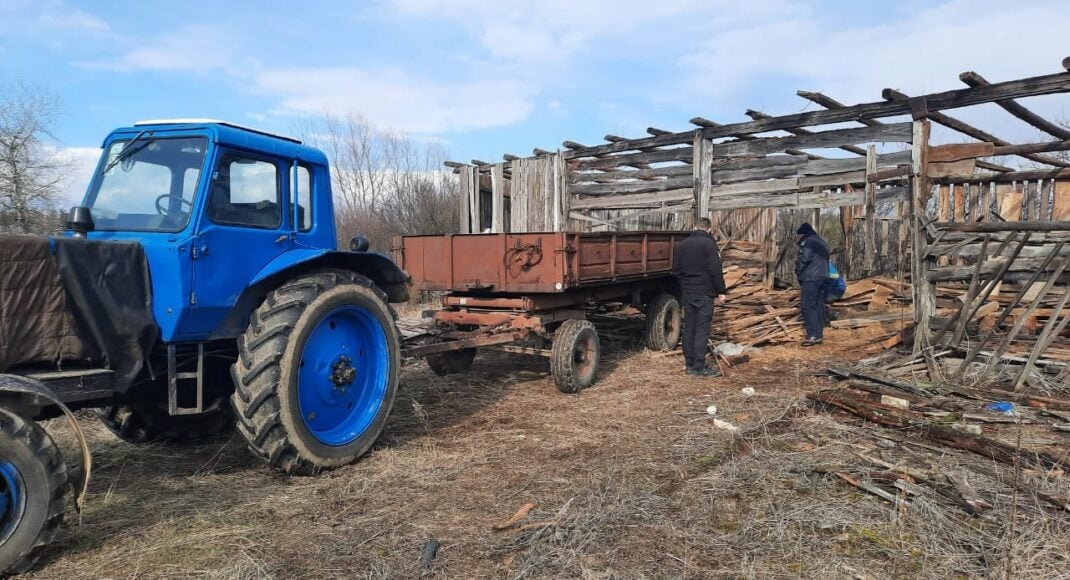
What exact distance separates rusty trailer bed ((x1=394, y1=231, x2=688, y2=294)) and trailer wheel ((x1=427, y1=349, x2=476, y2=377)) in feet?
2.91

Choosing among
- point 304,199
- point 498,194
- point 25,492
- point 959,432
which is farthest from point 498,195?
point 25,492

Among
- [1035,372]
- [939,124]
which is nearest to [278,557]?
[1035,372]

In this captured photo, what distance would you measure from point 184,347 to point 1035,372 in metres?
7.87

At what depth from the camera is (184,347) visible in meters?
4.55

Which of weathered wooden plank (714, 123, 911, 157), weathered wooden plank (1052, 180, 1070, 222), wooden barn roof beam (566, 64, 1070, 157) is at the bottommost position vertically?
weathered wooden plank (1052, 180, 1070, 222)

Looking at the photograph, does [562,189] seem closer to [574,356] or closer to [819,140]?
[819,140]

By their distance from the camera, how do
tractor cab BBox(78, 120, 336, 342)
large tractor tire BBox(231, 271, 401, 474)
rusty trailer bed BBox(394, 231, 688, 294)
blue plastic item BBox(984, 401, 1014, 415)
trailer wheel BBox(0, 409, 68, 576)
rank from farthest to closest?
rusty trailer bed BBox(394, 231, 688, 294) < blue plastic item BBox(984, 401, 1014, 415) < large tractor tire BBox(231, 271, 401, 474) < tractor cab BBox(78, 120, 336, 342) < trailer wheel BBox(0, 409, 68, 576)

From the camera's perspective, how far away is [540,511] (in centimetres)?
408

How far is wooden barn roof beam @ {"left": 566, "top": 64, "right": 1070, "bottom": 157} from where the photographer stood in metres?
8.47

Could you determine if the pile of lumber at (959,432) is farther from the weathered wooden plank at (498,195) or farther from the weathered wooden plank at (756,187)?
the weathered wooden plank at (498,195)

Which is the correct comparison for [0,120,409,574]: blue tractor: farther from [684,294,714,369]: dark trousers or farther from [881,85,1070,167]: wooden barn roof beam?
[881,85,1070,167]: wooden barn roof beam

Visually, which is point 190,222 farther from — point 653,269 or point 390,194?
point 390,194

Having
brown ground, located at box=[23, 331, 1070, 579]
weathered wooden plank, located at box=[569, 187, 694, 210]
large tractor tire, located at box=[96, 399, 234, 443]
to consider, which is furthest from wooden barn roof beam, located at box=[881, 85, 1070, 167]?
large tractor tire, located at box=[96, 399, 234, 443]

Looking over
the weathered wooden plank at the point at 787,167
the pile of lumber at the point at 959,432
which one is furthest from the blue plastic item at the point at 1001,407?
the weathered wooden plank at the point at 787,167
